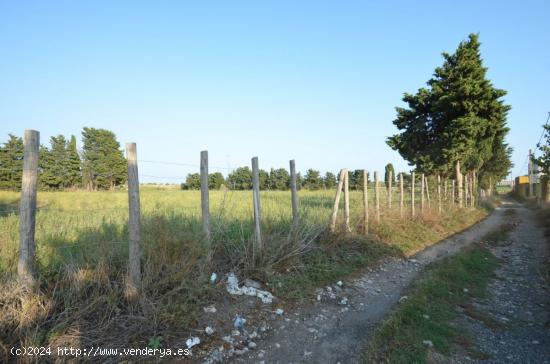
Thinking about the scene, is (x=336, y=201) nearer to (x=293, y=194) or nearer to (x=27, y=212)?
(x=293, y=194)

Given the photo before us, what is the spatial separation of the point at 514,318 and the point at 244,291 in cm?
407

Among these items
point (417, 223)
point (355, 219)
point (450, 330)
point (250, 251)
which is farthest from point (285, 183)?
point (450, 330)

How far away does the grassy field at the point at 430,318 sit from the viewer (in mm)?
3506

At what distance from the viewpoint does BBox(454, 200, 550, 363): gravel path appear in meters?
3.69

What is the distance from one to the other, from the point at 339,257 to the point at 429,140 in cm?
1394

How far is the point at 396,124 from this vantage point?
62.4 ft

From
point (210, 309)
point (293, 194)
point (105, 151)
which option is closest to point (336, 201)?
point (293, 194)

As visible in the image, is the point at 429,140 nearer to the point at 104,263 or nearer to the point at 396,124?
the point at 396,124

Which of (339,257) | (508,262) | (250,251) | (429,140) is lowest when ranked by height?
(508,262)

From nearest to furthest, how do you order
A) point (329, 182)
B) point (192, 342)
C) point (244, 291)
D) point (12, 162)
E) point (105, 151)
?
1. point (192, 342)
2. point (244, 291)
3. point (12, 162)
4. point (329, 182)
5. point (105, 151)

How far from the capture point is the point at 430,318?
4434 millimetres

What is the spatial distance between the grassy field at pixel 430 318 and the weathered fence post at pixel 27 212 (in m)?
3.82

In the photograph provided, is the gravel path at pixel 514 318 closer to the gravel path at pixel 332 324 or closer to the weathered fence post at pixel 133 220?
the gravel path at pixel 332 324

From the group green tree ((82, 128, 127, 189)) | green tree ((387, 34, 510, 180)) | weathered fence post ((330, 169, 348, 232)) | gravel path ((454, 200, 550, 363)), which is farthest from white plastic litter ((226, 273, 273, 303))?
green tree ((82, 128, 127, 189))
